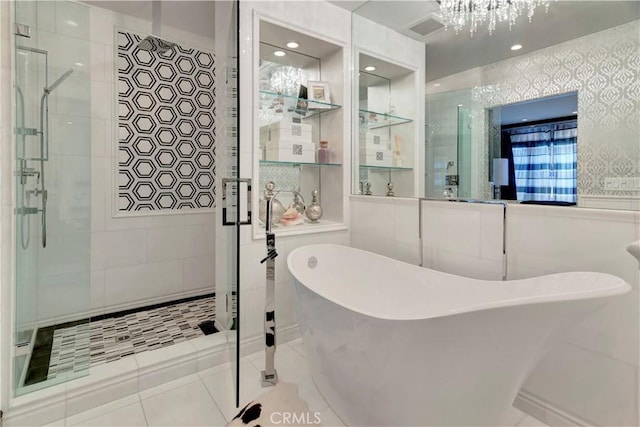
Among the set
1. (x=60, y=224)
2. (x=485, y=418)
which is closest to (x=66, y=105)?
(x=60, y=224)

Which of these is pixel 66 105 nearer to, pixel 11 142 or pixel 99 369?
pixel 11 142

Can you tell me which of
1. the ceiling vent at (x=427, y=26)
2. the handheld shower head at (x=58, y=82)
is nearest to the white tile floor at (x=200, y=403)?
the handheld shower head at (x=58, y=82)

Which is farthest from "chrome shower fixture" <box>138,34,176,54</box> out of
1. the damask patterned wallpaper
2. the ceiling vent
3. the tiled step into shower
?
the damask patterned wallpaper

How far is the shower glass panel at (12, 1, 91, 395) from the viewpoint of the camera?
62.1 inches

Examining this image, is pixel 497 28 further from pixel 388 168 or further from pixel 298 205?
pixel 298 205

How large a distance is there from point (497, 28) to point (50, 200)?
2729 mm

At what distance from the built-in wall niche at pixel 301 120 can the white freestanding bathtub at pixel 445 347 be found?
1.06 m

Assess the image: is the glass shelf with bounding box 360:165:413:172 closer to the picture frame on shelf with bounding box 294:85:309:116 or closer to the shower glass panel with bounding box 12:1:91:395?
the picture frame on shelf with bounding box 294:85:309:116

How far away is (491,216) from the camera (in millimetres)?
1774

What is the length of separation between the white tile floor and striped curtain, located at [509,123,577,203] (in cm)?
111

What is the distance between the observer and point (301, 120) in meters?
2.83

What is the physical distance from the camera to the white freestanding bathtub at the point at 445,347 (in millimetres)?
1051

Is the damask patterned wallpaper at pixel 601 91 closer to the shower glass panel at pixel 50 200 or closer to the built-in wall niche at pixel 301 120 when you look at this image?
the built-in wall niche at pixel 301 120

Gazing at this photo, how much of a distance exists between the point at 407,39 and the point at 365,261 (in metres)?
1.76
